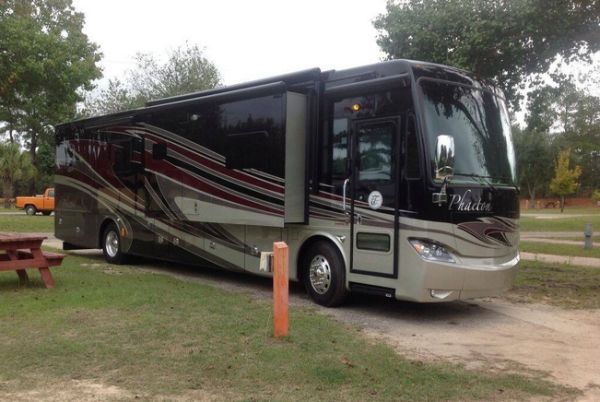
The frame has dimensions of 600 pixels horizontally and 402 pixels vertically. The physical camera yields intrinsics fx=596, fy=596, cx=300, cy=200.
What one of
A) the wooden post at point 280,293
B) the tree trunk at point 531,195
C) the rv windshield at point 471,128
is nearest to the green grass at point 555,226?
the rv windshield at point 471,128

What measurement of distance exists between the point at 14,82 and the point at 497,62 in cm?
1181

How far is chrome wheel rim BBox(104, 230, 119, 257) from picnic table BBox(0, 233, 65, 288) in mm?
3385

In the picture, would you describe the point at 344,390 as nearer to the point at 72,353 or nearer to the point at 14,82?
the point at 72,353

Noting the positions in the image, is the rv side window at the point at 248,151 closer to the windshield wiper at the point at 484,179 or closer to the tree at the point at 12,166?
the windshield wiper at the point at 484,179

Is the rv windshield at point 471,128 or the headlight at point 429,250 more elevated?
the rv windshield at point 471,128

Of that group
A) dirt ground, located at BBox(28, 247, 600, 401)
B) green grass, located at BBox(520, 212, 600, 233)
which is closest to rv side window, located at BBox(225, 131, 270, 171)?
dirt ground, located at BBox(28, 247, 600, 401)

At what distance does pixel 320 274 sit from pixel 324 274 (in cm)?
8

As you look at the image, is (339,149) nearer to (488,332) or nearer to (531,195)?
(488,332)

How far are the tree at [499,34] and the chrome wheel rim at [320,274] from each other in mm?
4972

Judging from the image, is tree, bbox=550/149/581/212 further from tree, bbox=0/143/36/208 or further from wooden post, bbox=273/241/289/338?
wooden post, bbox=273/241/289/338

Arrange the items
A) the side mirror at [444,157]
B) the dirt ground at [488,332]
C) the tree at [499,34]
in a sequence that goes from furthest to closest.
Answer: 1. the tree at [499,34]
2. the side mirror at [444,157]
3. the dirt ground at [488,332]

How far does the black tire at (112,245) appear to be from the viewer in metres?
12.1

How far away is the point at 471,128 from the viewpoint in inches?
288

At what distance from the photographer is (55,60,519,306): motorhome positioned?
6.89m
